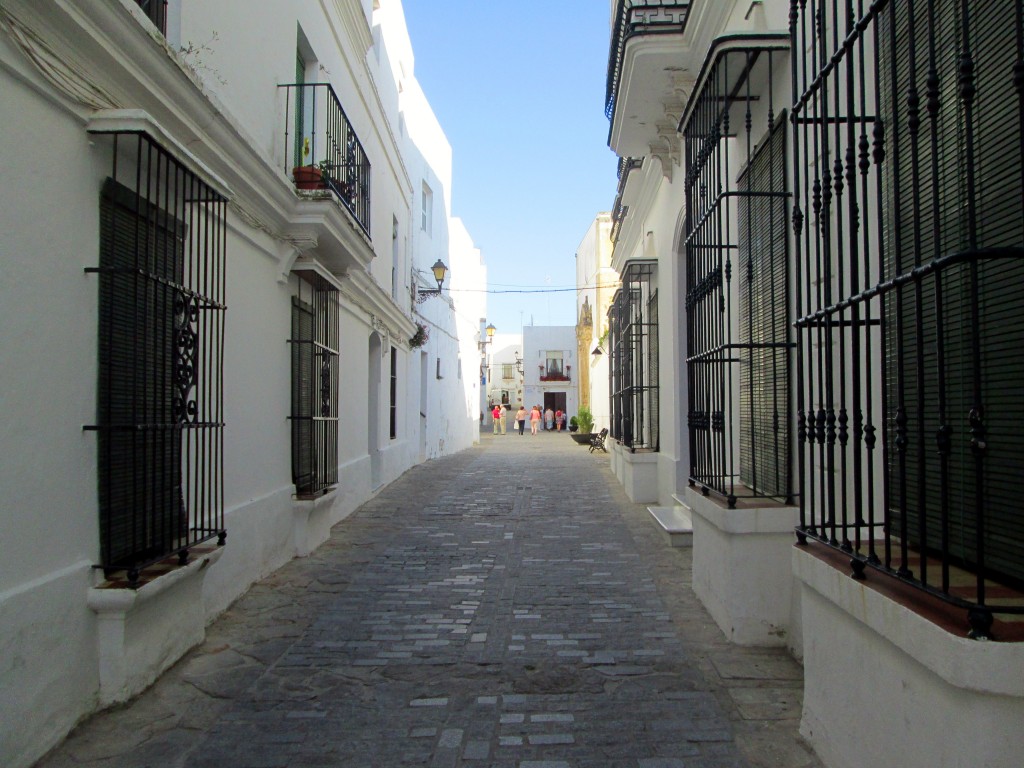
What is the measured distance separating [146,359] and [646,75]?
537 cm

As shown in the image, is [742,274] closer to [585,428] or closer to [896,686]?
[896,686]

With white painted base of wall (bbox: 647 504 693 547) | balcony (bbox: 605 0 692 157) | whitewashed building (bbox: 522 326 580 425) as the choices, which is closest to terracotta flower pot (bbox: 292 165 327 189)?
balcony (bbox: 605 0 692 157)

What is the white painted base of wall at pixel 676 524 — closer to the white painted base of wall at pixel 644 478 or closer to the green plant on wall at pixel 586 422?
the white painted base of wall at pixel 644 478

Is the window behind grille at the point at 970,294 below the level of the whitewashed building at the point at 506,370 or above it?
below

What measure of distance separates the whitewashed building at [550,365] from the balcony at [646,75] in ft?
136

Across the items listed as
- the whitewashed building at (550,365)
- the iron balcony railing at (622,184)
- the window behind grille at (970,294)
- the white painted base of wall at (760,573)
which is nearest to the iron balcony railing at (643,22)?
the iron balcony railing at (622,184)

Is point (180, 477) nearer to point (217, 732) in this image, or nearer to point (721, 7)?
point (217, 732)

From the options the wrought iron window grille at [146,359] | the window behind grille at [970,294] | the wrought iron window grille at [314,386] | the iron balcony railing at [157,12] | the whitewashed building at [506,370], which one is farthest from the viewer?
the whitewashed building at [506,370]

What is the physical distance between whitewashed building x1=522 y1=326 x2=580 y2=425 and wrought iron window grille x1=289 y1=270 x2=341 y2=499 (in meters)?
42.0

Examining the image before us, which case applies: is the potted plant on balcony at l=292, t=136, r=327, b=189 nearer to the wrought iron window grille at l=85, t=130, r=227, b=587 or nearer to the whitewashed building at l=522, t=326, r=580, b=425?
the wrought iron window grille at l=85, t=130, r=227, b=587

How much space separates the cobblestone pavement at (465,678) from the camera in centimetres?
320

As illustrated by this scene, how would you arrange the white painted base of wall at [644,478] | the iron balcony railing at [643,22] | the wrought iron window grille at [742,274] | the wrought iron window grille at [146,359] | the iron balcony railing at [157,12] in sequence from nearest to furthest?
the wrought iron window grille at [146,359], the iron balcony railing at [157,12], the wrought iron window grille at [742,274], the iron balcony railing at [643,22], the white painted base of wall at [644,478]

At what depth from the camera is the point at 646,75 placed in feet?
23.8

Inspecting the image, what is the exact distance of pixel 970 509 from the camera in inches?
108
